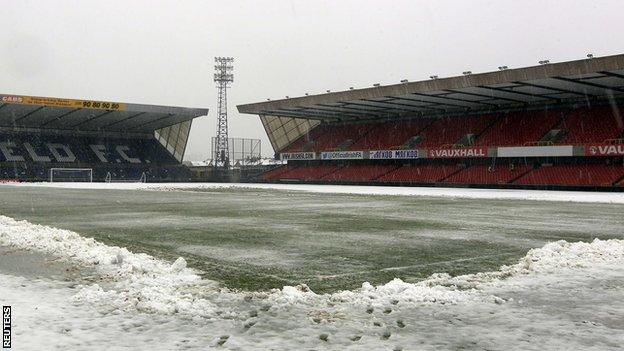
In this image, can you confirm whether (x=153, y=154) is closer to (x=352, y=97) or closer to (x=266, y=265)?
(x=352, y=97)

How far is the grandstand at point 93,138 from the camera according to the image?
2223 inches

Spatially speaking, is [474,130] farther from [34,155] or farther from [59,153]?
[34,155]

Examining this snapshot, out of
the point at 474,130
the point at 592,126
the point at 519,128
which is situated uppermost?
the point at 474,130

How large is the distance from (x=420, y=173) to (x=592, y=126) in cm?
1387

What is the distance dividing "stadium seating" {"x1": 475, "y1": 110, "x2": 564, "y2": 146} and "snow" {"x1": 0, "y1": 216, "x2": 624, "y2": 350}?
37.8 m

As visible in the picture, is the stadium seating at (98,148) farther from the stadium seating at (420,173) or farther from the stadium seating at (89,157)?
the stadium seating at (420,173)

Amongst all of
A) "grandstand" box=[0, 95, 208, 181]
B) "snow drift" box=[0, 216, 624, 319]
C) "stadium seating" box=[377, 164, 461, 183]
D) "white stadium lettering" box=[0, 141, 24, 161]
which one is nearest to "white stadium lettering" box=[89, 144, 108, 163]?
"grandstand" box=[0, 95, 208, 181]

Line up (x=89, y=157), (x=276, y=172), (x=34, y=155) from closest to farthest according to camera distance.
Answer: (x=34, y=155)
(x=276, y=172)
(x=89, y=157)

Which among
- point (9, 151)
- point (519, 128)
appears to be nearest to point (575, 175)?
point (519, 128)

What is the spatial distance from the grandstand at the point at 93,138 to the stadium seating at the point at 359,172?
19.0 metres

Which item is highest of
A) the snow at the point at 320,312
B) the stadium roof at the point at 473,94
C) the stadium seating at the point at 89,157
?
the stadium roof at the point at 473,94

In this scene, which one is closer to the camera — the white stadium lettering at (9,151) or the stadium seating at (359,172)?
the stadium seating at (359,172)

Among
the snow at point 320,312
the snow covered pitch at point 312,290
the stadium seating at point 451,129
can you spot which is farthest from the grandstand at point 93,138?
the snow at point 320,312

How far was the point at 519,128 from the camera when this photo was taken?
43938mm
